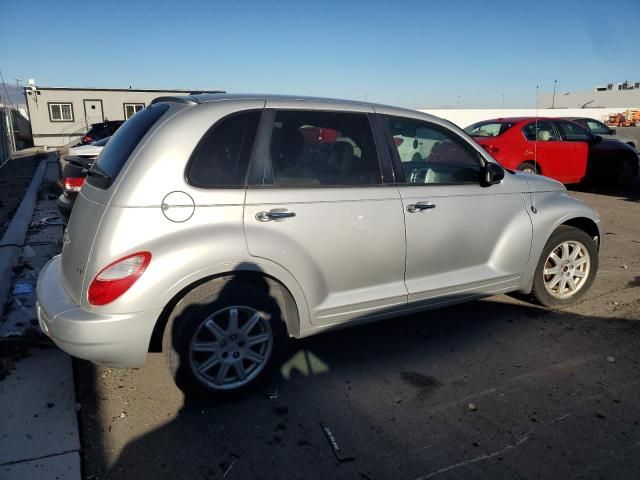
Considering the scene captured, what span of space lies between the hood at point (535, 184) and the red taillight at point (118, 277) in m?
3.06

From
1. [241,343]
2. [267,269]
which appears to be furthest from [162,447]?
[267,269]

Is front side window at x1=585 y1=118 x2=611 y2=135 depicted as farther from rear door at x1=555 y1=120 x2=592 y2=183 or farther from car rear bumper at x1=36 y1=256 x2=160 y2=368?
car rear bumper at x1=36 y1=256 x2=160 y2=368

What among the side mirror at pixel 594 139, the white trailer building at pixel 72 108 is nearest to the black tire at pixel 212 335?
the side mirror at pixel 594 139

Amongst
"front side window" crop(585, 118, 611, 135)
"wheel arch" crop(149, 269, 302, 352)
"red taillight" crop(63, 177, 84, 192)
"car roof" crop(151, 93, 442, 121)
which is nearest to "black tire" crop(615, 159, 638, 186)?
"front side window" crop(585, 118, 611, 135)

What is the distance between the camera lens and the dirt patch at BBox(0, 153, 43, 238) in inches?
361

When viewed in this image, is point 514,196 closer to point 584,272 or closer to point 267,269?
point 584,272

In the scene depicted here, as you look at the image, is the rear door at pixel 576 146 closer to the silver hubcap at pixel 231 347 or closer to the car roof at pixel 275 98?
the car roof at pixel 275 98

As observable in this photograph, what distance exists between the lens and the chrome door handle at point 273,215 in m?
3.07

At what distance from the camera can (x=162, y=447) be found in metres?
2.79

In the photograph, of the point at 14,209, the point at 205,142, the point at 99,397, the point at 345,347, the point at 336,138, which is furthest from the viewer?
the point at 14,209

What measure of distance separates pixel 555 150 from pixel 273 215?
950 centimetres

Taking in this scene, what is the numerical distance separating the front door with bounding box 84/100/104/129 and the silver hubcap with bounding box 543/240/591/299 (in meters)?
33.9

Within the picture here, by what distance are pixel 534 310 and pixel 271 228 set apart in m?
2.84

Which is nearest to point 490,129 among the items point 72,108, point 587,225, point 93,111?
point 587,225
